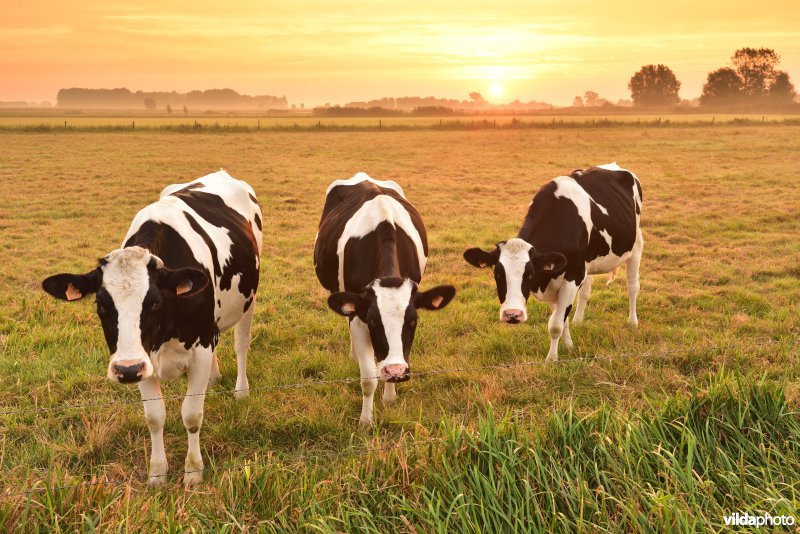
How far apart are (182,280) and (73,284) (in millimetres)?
665

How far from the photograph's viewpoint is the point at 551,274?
21.6 ft

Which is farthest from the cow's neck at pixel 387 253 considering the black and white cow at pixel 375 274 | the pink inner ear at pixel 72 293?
the pink inner ear at pixel 72 293

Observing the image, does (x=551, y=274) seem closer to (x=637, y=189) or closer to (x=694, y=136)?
(x=637, y=189)

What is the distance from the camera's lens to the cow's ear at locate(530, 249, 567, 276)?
6059 mm

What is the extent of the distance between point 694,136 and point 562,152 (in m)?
13.3

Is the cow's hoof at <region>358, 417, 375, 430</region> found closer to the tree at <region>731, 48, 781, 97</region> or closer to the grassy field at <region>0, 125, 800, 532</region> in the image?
the grassy field at <region>0, 125, 800, 532</region>

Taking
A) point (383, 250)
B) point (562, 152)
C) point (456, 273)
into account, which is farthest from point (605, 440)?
point (562, 152)

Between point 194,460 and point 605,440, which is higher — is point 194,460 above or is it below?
below

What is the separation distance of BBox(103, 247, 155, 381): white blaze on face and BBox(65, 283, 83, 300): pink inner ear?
0.28 m

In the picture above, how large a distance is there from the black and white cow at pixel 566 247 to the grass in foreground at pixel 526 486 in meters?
2.16

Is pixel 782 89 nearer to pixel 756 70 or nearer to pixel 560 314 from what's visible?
pixel 756 70

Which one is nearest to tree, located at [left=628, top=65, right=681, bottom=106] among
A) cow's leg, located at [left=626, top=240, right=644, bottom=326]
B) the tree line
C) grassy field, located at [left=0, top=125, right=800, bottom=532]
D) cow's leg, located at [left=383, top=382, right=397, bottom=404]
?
the tree line

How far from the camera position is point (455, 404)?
5.55m

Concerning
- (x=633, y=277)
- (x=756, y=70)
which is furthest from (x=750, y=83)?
(x=633, y=277)
